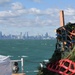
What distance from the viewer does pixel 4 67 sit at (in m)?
8.31

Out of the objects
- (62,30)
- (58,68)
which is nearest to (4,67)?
(58,68)

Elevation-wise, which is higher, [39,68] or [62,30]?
[62,30]

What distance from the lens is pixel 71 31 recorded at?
9.55m

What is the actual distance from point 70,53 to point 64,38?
689 mm

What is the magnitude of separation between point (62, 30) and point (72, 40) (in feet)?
1.37

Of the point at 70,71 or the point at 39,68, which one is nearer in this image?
the point at 70,71

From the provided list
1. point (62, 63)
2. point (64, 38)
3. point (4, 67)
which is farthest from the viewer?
point (64, 38)

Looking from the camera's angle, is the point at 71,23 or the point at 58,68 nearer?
the point at 58,68

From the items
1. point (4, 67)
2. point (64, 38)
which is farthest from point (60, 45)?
point (4, 67)

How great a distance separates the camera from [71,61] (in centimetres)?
872

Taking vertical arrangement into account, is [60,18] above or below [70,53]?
above

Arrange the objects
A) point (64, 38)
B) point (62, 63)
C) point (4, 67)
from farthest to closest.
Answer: point (64, 38), point (62, 63), point (4, 67)

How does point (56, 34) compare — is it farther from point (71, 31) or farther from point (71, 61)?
point (71, 61)

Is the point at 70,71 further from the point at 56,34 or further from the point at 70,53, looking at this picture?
the point at 56,34
